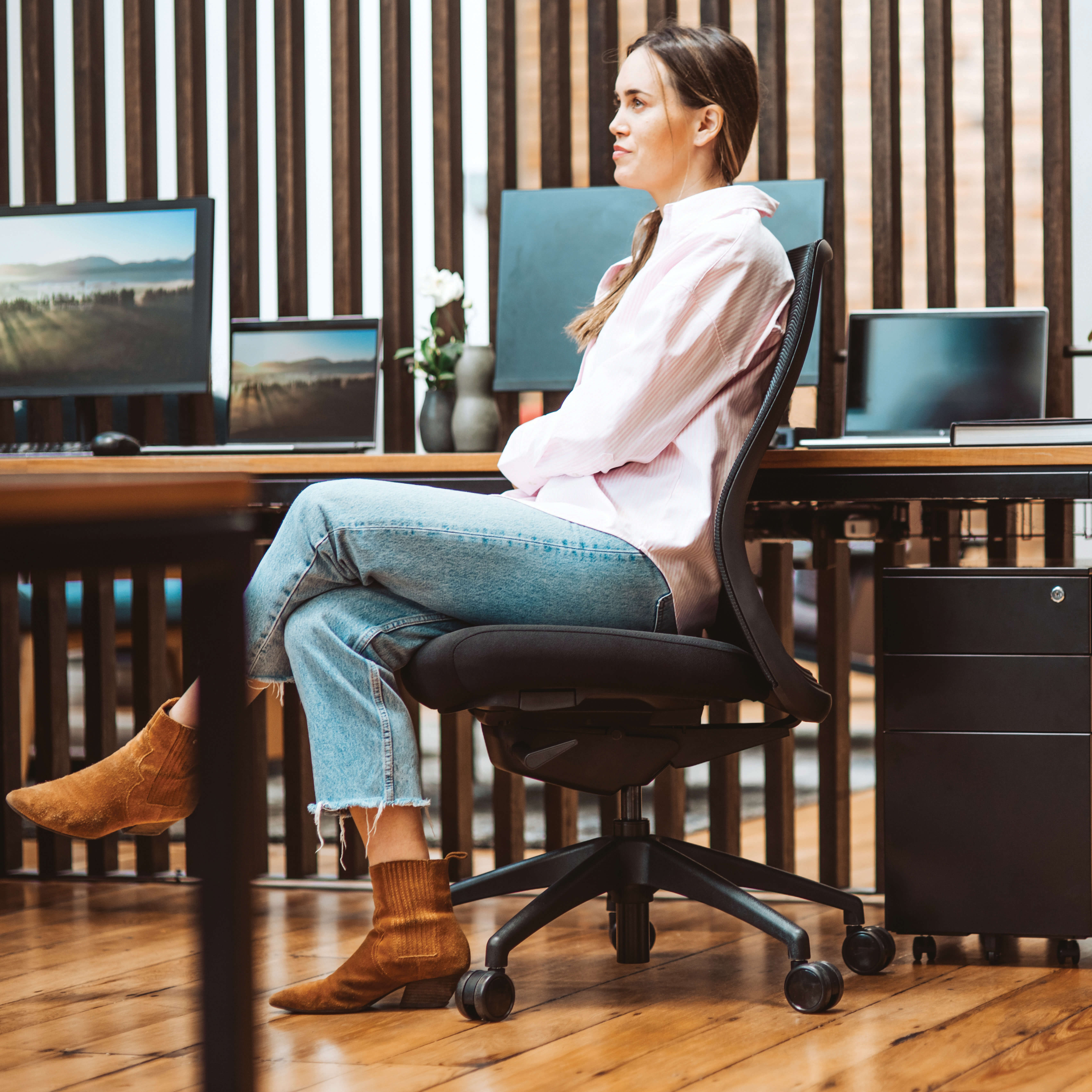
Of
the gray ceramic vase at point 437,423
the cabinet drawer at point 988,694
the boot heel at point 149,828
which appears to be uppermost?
the gray ceramic vase at point 437,423

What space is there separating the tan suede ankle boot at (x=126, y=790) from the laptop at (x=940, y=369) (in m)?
1.15

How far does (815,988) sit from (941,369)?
43.3 inches

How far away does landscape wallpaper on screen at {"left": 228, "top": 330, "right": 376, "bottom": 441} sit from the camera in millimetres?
2443

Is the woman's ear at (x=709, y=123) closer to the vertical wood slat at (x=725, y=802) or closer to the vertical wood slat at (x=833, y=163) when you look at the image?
the vertical wood slat at (x=833, y=163)

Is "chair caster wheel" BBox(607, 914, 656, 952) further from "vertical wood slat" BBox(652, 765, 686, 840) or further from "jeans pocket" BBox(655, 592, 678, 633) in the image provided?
"jeans pocket" BBox(655, 592, 678, 633)

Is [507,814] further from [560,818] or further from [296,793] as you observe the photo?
[296,793]

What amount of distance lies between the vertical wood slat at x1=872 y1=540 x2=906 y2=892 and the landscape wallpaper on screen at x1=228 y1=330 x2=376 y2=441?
36.3 inches

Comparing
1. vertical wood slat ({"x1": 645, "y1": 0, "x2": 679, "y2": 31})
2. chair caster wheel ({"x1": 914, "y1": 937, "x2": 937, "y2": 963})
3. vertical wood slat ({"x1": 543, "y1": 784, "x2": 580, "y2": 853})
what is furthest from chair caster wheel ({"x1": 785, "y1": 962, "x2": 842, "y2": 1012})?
vertical wood slat ({"x1": 645, "y1": 0, "x2": 679, "y2": 31})

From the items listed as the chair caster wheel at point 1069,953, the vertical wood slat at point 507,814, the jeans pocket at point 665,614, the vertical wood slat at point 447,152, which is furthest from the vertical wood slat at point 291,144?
the chair caster wheel at point 1069,953

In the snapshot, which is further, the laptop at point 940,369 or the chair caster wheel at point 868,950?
the laptop at point 940,369

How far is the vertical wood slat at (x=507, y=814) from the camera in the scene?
243cm

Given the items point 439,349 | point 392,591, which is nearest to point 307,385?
point 439,349

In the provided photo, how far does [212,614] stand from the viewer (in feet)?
1.86

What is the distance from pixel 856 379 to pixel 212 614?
Answer: 1.84 metres
